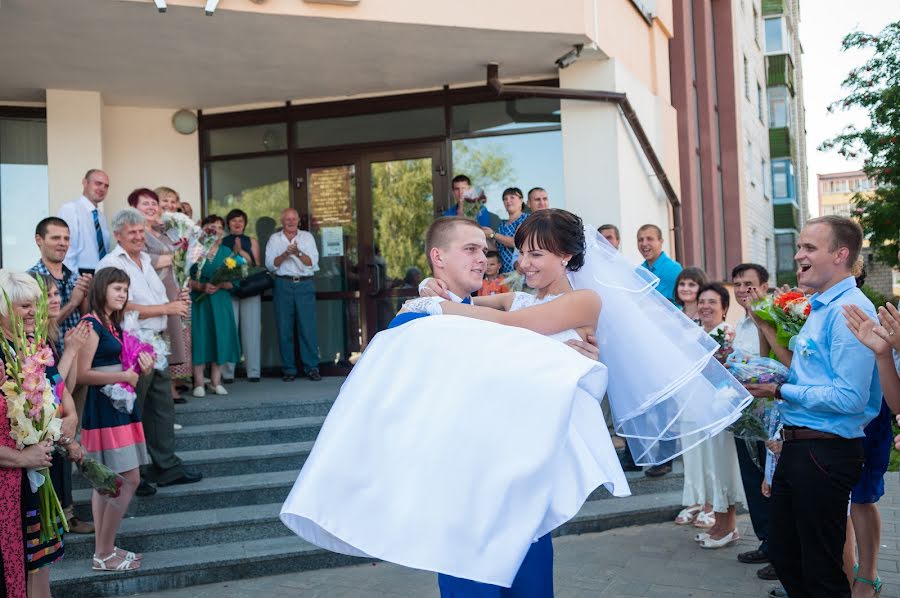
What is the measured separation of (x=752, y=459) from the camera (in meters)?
5.31

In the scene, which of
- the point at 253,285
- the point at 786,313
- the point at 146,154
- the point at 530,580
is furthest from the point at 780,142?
the point at 530,580

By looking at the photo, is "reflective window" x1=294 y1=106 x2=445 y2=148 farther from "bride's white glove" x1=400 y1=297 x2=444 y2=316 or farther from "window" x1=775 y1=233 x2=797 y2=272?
"window" x1=775 y1=233 x2=797 y2=272

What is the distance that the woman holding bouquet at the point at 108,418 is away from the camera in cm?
545

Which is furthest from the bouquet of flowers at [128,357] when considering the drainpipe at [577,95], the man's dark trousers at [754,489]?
the drainpipe at [577,95]

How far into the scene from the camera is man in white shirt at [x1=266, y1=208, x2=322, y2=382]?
10188 millimetres

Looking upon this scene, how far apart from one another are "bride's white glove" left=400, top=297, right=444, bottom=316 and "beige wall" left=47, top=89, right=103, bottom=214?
8.40m

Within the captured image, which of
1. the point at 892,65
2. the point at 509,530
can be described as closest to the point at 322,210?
the point at 509,530

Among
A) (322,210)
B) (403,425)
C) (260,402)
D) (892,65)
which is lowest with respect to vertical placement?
(260,402)

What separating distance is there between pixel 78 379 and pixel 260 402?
2.77 meters

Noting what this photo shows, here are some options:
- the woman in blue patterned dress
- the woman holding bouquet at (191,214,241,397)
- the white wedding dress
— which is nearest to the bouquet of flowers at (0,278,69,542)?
the white wedding dress

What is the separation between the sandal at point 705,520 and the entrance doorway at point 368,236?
5364 millimetres

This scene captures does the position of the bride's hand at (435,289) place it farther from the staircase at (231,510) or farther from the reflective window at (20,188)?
the reflective window at (20,188)

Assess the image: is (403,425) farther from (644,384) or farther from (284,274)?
(284,274)

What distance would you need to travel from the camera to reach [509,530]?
8.23ft
